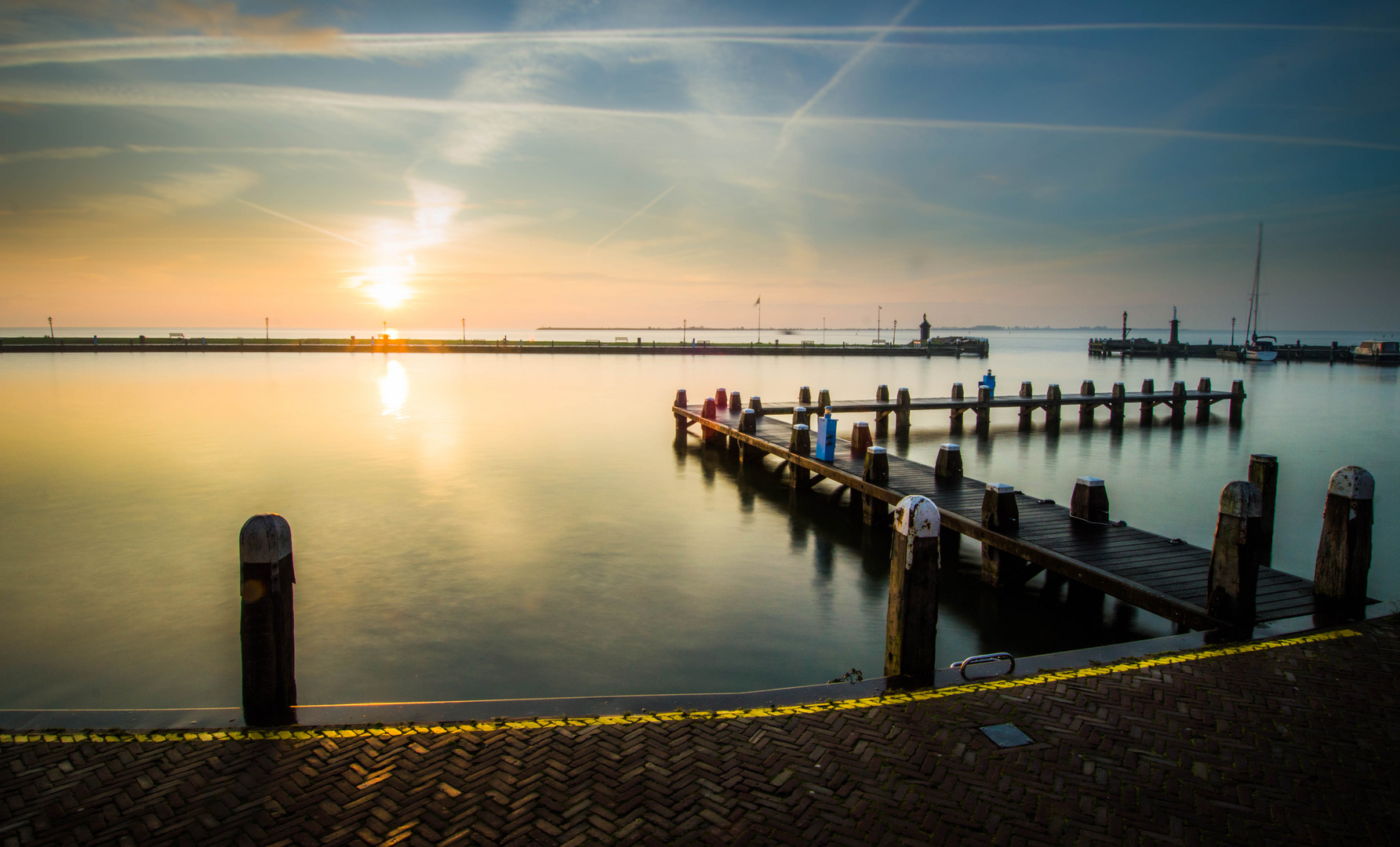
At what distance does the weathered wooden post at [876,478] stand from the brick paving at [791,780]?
755 centimetres

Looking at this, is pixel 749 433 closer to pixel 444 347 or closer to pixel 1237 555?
pixel 1237 555

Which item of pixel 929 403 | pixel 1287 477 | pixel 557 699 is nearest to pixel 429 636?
pixel 557 699

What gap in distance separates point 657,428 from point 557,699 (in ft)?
69.4

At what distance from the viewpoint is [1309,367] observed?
205ft

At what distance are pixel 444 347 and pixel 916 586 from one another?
7535 cm


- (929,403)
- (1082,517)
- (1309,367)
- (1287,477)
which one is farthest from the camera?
(1309,367)

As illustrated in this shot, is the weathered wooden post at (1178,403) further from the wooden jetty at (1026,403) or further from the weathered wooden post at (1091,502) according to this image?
the weathered wooden post at (1091,502)

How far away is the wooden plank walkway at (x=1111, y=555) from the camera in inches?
277

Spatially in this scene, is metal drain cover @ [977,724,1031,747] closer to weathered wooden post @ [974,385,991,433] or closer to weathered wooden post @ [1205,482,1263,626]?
weathered wooden post @ [1205,482,1263,626]

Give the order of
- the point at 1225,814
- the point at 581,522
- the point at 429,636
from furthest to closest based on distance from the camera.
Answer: the point at 581,522 < the point at 429,636 < the point at 1225,814

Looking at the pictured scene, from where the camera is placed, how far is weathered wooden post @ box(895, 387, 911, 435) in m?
24.7

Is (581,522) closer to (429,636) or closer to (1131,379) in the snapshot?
(429,636)

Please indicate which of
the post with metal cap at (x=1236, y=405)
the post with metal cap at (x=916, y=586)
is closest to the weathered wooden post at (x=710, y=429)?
the post with metal cap at (x=916, y=586)

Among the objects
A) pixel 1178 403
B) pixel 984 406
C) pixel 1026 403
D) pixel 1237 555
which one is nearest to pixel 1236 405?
pixel 1178 403
